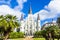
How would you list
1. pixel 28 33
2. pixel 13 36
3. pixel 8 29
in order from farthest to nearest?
pixel 28 33 → pixel 13 36 → pixel 8 29

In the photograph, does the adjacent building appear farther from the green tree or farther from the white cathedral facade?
the green tree

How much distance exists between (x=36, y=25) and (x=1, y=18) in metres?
134

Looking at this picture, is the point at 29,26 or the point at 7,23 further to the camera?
the point at 29,26

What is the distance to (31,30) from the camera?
6954 inches

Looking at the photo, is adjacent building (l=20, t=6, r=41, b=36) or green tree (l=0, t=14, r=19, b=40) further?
adjacent building (l=20, t=6, r=41, b=36)

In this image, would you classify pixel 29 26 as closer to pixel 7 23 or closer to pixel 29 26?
pixel 29 26

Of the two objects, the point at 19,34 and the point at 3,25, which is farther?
the point at 19,34

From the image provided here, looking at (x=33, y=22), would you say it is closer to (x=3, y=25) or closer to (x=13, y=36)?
(x=13, y=36)

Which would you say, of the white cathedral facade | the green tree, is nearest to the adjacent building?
the white cathedral facade

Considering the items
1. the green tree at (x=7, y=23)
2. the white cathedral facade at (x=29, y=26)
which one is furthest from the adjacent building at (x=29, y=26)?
the green tree at (x=7, y=23)

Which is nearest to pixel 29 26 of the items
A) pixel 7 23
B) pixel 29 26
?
pixel 29 26

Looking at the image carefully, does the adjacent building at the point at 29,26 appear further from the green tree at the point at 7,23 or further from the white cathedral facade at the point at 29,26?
the green tree at the point at 7,23

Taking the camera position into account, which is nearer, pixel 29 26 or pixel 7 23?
pixel 7 23

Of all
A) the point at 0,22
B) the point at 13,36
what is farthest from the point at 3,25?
the point at 13,36
